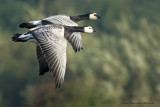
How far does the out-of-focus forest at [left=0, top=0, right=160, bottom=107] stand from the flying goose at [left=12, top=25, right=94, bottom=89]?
817 centimetres

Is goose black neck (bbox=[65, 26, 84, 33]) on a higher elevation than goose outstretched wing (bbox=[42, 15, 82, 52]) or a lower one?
higher

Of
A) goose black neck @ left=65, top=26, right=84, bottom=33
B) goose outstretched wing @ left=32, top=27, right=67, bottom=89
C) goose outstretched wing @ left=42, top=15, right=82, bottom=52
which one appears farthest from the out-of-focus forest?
goose outstretched wing @ left=32, top=27, right=67, bottom=89

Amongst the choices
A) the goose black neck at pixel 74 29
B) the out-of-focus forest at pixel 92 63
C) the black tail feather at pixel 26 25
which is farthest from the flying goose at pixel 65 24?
the out-of-focus forest at pixel 92 63

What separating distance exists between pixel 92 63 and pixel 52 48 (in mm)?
20124

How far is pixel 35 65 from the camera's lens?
33.6 m

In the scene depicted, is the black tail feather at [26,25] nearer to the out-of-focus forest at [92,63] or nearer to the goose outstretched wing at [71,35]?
the goose outstretched wing at [71,35]

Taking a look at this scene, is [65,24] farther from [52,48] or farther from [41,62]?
[52,48]

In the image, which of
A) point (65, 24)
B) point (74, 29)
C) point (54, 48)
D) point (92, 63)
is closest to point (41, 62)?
point (54, 48)

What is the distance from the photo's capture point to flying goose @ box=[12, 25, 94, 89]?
13.9 metres

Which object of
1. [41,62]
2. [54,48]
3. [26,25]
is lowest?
[41,62]

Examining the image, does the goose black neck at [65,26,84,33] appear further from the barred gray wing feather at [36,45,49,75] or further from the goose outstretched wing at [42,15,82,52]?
the barred gray wing feather at [36,45,49,75]

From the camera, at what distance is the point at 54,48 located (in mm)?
14234

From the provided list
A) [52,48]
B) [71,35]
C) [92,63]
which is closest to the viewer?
[52,48]

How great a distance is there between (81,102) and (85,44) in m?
16.1
